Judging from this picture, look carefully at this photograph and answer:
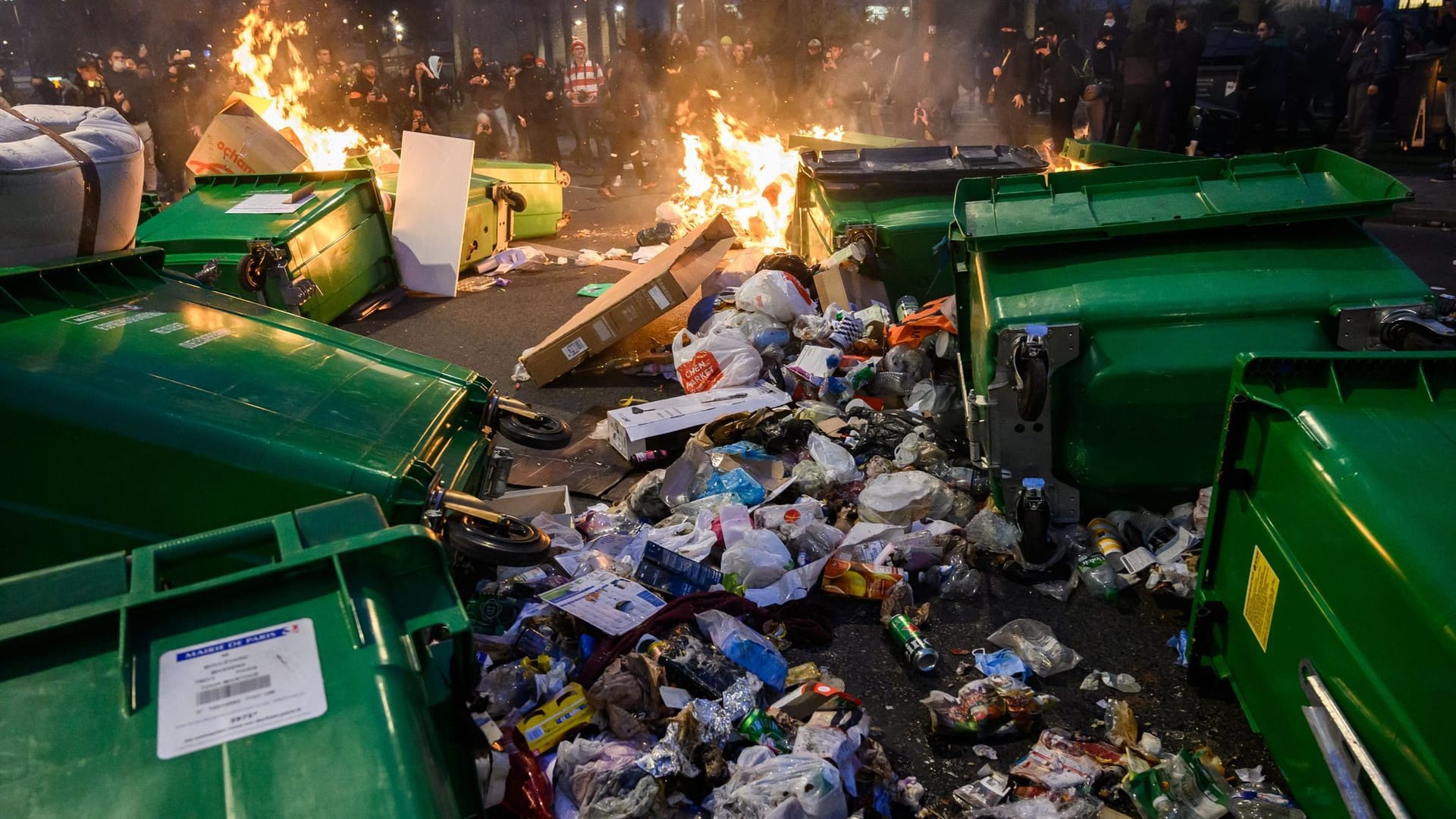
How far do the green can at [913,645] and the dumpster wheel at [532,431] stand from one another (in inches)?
59.3

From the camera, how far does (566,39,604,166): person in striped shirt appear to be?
15.7 m

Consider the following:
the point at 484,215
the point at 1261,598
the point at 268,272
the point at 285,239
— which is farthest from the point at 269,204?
the point at 1261,598

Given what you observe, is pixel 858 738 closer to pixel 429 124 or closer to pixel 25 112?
pixel 25 112

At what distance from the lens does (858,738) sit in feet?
9.68

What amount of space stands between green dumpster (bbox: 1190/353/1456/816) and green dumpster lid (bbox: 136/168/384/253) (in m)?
6.29

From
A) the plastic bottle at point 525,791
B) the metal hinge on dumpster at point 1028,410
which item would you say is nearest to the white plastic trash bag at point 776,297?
the metal hinge on dumpster at point 1028,410

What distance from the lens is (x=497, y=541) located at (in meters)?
2.97

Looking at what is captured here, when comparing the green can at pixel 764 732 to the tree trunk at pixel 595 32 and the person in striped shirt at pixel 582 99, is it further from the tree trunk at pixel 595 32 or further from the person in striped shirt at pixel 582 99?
the tree trunk at pixel 595 32

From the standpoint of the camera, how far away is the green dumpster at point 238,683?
1.45m

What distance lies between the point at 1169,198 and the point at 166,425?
153 inches

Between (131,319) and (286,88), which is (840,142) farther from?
(286,88)

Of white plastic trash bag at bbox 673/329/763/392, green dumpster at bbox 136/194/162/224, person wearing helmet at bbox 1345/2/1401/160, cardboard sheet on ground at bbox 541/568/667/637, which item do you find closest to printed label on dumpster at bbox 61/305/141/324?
cardboard sheet on ground at bbox 541/568/667/637

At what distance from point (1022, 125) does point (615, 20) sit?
14.2 meters

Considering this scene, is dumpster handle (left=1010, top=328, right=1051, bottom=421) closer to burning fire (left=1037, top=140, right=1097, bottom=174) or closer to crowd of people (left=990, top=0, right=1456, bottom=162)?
burning fire (left=1037, top=140, right=1097, bottom=174)
